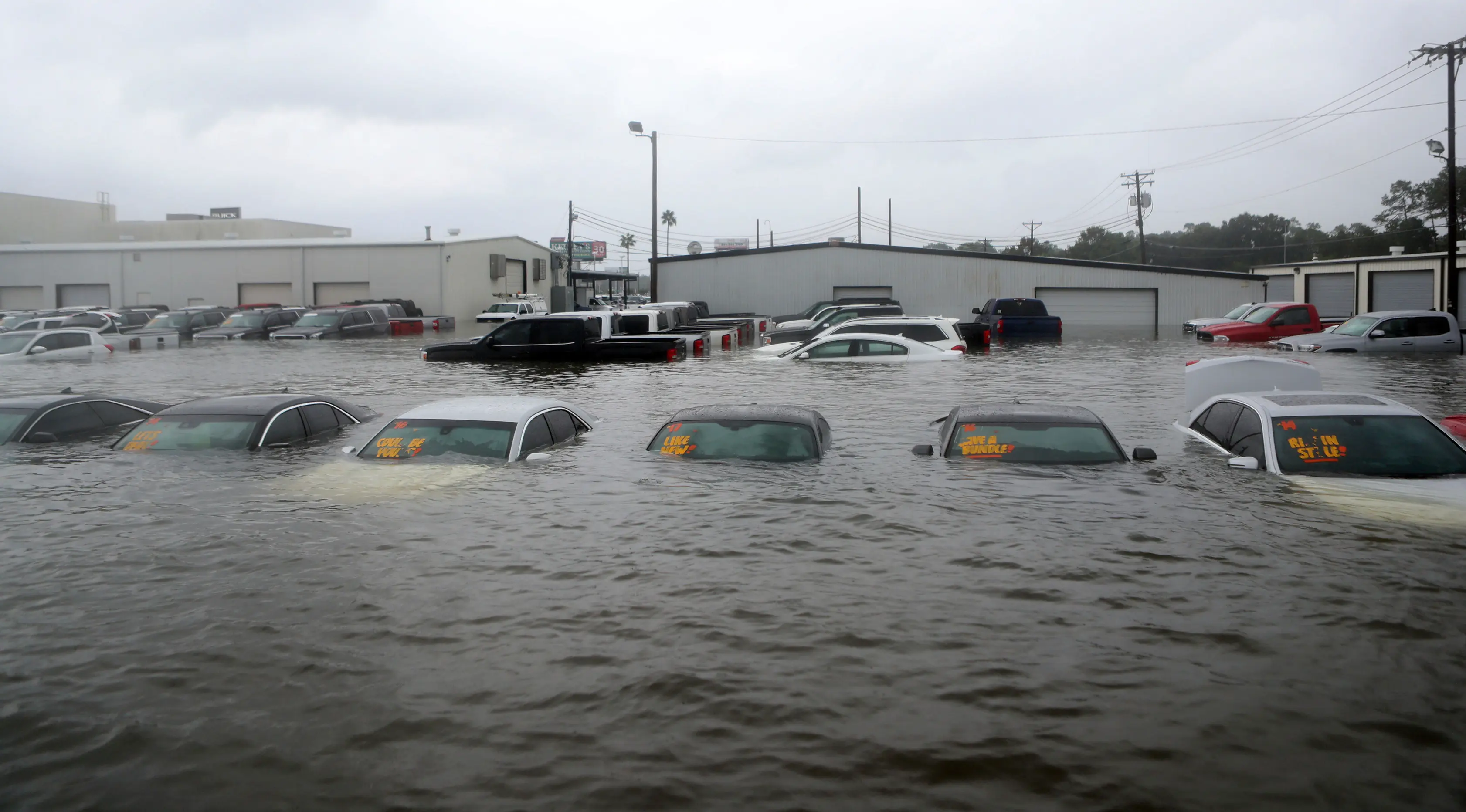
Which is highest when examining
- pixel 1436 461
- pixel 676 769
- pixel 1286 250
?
pixel 1286 250

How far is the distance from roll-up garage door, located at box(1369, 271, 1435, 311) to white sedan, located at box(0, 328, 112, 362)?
45662 mm

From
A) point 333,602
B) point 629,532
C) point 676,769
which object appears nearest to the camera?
point 676,769

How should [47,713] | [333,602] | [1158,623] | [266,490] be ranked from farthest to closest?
[266,490], [333,602], [1158,623], [47,713]

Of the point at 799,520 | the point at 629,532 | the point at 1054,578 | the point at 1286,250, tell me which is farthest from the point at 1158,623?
the point at 1286,250

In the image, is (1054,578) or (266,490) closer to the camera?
(1054,578)

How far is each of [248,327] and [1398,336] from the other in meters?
35.2

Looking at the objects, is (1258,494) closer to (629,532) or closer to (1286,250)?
(629,532)

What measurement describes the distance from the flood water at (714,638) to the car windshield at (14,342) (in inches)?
788

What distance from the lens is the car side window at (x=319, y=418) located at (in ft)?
43.8

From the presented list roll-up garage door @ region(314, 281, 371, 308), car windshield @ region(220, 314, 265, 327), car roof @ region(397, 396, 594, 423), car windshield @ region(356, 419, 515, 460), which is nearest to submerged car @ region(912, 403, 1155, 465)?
car roof @ region(397, 396, 594, 423)

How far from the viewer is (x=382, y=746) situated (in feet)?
16.7

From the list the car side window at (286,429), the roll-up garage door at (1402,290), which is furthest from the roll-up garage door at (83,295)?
the roll-up garage door at (1402,290)

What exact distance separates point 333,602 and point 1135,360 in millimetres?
24749

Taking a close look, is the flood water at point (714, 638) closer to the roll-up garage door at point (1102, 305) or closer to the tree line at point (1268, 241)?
the roll-up garage door at point (1102, 305)
